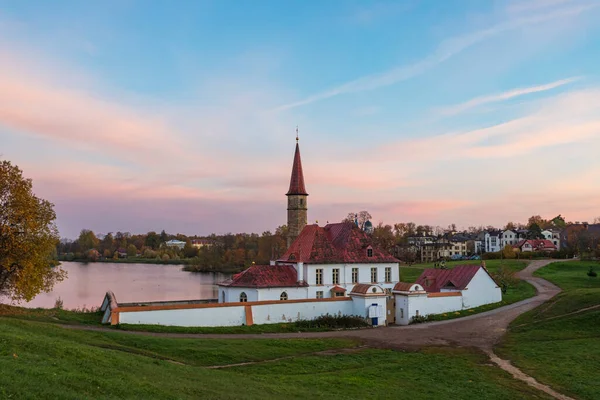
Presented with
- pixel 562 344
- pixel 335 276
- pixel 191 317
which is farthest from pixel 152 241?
pixel 562 344

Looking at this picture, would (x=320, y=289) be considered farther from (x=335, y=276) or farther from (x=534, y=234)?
(x=534, y=234)

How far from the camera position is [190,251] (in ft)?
455

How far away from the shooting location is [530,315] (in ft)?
103

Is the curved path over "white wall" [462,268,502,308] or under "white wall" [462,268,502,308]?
under

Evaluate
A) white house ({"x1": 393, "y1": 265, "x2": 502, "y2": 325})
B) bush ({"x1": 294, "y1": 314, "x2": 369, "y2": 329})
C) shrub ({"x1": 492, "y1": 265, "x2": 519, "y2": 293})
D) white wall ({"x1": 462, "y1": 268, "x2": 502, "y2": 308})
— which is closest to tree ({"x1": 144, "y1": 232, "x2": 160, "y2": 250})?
shrub ({"x1": 492, "y1": 265, "x2": 519, "y2": 293})

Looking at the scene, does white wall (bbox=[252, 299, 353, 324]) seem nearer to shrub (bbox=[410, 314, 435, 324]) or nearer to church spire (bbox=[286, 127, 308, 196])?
shrub (bbox=[410, 314, 435, 324])

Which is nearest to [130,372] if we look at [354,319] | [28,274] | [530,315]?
[28,274]

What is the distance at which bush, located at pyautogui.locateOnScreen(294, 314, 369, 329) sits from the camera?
1153 inches

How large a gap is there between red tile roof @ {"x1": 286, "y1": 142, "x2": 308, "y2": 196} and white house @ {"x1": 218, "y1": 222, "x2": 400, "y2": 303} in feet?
14.0

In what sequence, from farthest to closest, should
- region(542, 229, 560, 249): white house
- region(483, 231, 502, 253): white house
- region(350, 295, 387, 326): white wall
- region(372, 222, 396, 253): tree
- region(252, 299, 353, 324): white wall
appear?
1. region(483, 231, 502, 253): white house
2. region(542, 229, 560, 249): white house
3. region(372, 222, 396, 253): tree
4. region(350, 295, 387, 326): white wall
5. region(252, 299, 353, 324): white wall

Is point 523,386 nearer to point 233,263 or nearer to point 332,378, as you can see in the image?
point 332,378

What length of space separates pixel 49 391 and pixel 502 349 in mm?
20421

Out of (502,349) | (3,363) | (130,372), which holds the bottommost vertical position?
(502,349)

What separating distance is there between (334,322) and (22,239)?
17.4 m
